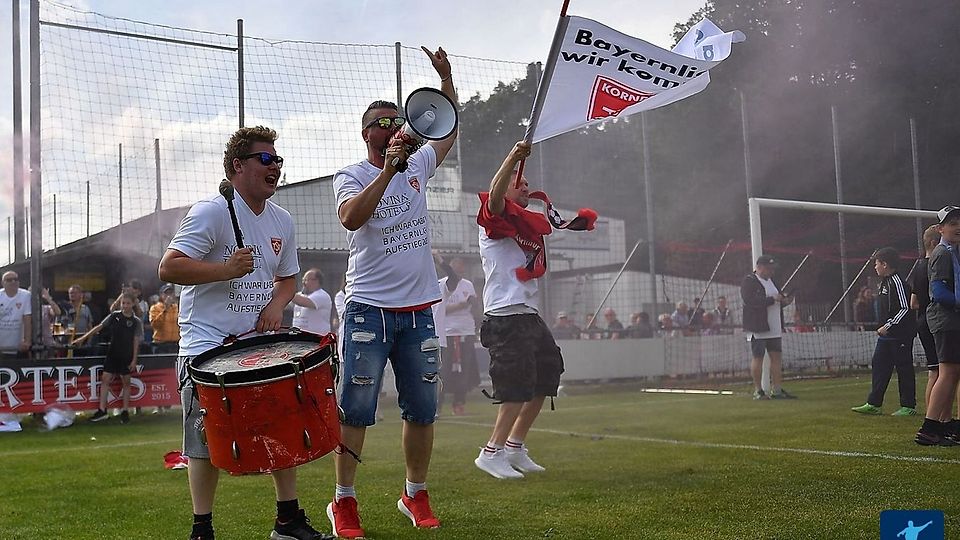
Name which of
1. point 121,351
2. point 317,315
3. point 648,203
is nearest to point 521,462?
point 317,315

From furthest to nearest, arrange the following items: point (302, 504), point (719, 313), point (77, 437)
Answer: point (719, 313) → point (77, 437) → point (302, 504)

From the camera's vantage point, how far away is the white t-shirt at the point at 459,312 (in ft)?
38.5

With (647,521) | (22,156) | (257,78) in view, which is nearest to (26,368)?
(22,156)

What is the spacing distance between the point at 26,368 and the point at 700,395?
854 centimetres

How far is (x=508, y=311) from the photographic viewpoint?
5.92 m

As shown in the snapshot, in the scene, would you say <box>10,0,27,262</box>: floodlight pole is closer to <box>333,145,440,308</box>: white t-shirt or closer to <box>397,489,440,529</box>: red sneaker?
<box>333,145,440,308</box>: white t-shirt

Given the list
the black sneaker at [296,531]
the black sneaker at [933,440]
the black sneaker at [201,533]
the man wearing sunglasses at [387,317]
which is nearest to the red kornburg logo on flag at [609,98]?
the man wearing sunglasses at [387,317]

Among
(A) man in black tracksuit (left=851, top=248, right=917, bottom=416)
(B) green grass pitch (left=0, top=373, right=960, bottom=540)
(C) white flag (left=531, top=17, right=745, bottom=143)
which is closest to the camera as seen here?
(B) green grass pitch (left=0, top=373, right=960, bottom=540)

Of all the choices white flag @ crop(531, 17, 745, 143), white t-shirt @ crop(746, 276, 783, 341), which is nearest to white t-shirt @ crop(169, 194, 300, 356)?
white flag @ crop(531, 17, 745, 143)

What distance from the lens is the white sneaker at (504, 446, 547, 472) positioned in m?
5.99

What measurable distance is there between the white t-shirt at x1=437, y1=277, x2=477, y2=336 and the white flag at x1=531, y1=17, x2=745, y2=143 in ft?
20.1

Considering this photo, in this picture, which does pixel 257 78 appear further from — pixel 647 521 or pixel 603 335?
pixel 647 521

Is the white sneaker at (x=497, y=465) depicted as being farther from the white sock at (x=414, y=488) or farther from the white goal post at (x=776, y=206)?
the white goal post at (x=776, y=206)

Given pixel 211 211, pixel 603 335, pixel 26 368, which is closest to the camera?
pixel 211 211
